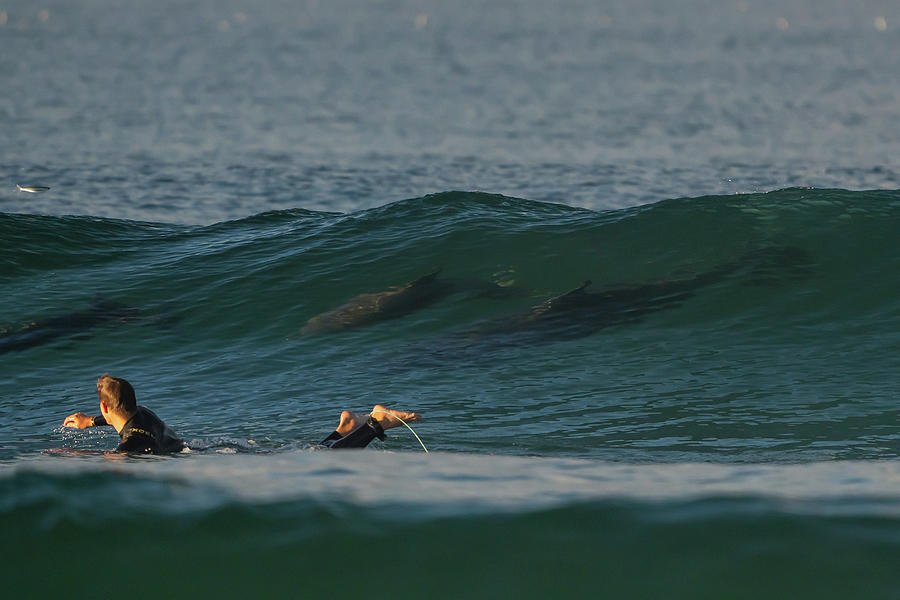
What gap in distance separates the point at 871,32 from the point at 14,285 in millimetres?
59055

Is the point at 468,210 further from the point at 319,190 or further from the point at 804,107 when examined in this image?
the point at 804,107

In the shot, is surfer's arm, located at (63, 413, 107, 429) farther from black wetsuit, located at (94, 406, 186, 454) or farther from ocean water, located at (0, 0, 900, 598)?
black wetsuit, located at (94, 406, 186, 454)

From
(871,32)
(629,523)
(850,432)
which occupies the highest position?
(871,32)

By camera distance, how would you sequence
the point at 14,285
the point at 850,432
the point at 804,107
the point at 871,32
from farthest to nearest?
the point at 871,32, the point at 804,107, the point at 14,285, the point at 850,432

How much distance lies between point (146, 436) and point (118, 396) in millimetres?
440

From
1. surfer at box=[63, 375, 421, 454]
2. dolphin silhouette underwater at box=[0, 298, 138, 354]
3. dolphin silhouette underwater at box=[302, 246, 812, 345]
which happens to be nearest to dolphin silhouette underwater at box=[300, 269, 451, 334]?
dolphin silhouette underwater at box=[302, 246, 812, 345]

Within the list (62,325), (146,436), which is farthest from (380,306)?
(146,436)

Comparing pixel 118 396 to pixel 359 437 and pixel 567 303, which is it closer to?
pixel 359 437

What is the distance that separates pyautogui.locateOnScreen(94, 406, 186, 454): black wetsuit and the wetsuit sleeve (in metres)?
1.29

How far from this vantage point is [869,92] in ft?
131

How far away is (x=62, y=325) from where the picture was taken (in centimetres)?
1516

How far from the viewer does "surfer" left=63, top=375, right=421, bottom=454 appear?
30.9ft

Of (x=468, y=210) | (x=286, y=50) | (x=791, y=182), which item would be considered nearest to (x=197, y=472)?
(x=468, y=210)

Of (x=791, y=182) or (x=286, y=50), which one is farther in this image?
(x=286, y=50)
